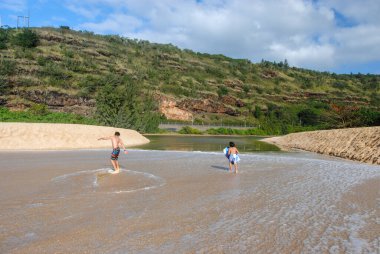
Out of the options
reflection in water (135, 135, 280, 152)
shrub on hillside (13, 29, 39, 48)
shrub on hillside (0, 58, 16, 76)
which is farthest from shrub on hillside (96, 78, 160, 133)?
shrub on hillside (13, 29, 39, 48)

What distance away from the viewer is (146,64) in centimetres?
9656

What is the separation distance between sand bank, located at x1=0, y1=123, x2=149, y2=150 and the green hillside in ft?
24.4

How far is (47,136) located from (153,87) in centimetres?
5480

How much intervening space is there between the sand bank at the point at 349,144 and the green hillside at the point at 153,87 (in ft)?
21.7

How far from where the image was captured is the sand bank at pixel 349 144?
61.7 feet

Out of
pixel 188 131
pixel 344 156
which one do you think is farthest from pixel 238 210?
pixel 188 131

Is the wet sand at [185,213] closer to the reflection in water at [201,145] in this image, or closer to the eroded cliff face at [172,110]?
the reflection in water at [201,145]

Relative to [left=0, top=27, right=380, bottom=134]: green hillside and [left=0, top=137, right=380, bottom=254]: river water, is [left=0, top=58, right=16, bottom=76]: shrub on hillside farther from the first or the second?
[left=0, top=137, right=380, bottom=254]: river water

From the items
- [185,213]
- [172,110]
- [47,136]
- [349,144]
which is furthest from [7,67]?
[185,213]

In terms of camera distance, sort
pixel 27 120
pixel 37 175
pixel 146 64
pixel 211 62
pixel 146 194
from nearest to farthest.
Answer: pixel 146 194 → pixel 37 175 → pixel 27 120 → pixel 146 64 → pixel 211 62

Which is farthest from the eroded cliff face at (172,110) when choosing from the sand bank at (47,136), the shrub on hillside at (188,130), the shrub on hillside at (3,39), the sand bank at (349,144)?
the sand bank at (349,144)

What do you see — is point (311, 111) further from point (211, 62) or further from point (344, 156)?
point (344, 156)

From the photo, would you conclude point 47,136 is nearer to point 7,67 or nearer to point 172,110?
point 7,67

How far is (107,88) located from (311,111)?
1833 inches
